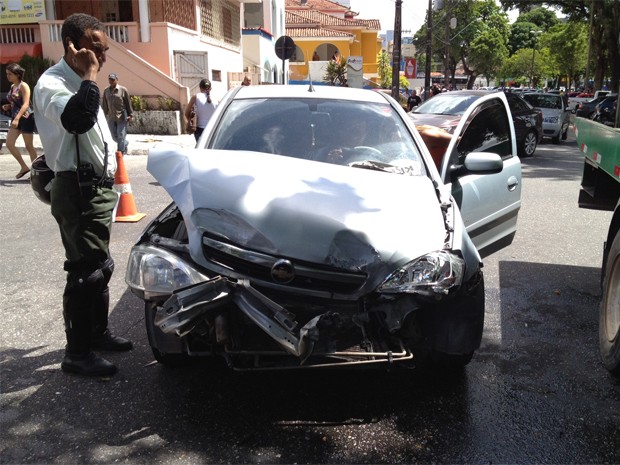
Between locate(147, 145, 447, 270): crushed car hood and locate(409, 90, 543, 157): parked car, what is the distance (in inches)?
163

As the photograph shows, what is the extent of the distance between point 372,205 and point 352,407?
1.10m

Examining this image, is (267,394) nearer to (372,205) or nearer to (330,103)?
(372,205)

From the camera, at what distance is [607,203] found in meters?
4.89

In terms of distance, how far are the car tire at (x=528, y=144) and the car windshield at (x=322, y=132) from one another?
39.3 feet

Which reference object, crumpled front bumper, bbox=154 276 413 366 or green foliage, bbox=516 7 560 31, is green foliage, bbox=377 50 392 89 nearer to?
crumpled front bumper, bbox=154 276 413 366

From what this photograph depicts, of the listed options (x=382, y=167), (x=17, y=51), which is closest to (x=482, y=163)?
(x=382, y=167)

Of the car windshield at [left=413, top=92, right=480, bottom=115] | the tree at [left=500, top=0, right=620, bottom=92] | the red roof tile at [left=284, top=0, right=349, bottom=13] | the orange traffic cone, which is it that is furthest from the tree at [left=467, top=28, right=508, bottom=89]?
the orange traffic cone

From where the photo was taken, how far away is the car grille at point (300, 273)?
9.26ft

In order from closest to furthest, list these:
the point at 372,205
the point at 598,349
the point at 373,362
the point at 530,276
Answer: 1. the point at 373,362
2. the point at 372,205
3. the point at 598,349
4. the point at 530,276

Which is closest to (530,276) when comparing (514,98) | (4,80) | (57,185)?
(57,185)

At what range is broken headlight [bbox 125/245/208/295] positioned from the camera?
2.83 metres

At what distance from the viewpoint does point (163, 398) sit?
10.8 ft

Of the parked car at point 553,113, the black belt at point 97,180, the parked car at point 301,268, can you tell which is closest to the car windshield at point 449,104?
the parked car at point 301,268

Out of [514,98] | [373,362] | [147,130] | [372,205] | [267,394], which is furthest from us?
[147,130]
